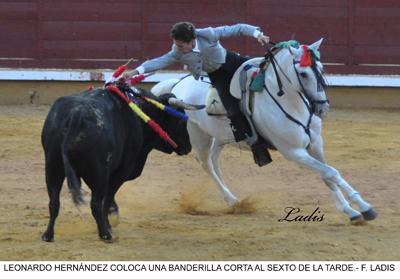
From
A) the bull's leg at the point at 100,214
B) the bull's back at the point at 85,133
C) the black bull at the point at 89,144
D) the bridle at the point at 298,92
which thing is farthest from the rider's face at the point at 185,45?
the bull's leg at the point at 100,214

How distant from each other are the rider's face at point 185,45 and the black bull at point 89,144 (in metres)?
0.54

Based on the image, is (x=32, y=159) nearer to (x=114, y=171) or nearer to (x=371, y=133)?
(x=114, y=171)

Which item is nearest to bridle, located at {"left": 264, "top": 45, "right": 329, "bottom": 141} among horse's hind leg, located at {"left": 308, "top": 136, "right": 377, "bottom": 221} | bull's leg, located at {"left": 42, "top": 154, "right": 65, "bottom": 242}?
horse's hind leg, located at {"left": 308, "top": 136, "right": 377, "bottom": 221}

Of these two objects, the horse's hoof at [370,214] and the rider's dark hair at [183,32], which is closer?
the horse's hoof at [370,214]

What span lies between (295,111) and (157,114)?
0.77m

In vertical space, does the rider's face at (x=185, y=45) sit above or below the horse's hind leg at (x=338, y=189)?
above

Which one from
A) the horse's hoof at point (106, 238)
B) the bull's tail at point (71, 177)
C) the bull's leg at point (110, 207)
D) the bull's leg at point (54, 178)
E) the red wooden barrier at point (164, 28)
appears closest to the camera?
the bull's tail at point (71, 177)

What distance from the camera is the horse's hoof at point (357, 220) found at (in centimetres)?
501

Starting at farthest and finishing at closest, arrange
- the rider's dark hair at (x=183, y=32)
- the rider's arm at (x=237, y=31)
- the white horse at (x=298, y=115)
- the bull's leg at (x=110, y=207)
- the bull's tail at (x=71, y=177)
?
the rider's arm at (x=237, y=31) < the rider's dark hair at (x=183, y=32) < the white horse at (x=298, y=115) < the bull's leg at (x=110, y=207) < the bull's tail at (x=71, y=177)

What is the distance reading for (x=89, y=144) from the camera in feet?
14.1

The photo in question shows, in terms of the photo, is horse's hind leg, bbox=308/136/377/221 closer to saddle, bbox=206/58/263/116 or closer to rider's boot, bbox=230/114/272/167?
rider's boot, bbox=230/114/272/167

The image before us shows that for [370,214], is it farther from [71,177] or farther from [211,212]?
[71,177]

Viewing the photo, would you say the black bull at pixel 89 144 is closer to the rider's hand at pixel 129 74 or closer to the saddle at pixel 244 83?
the rider's hand at pixel 129 74

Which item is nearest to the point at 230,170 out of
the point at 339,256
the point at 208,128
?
the point at 208,128
